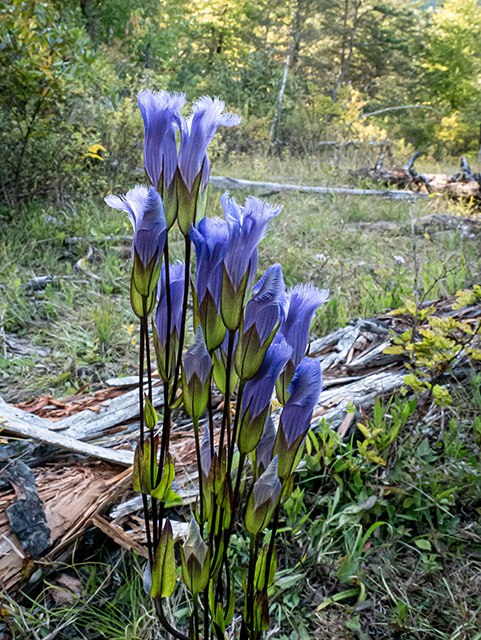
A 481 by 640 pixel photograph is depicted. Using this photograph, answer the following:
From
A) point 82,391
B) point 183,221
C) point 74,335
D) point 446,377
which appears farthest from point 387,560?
point 74,335

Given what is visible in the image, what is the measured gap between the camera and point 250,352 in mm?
605

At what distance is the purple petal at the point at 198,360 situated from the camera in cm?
64

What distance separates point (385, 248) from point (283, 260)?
4.50 ft

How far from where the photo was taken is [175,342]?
0.75 metres

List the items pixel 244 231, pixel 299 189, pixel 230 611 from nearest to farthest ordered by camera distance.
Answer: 1. pixel 244 231
2. pixel 230 611
3. pixel 299 189

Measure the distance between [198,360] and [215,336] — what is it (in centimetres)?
5

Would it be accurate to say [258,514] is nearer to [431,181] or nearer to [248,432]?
[248,432]

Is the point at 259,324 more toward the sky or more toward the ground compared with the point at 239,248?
more toward the ground

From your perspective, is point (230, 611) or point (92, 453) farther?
point (92, 453)

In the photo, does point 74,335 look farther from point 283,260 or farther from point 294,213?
point 294,213

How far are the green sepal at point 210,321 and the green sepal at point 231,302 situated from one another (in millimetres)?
20

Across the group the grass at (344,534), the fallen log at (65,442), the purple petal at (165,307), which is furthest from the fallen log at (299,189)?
the purple petal at (165,307)

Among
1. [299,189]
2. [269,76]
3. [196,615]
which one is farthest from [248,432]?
[269,76]

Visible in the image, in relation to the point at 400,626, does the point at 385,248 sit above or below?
above
